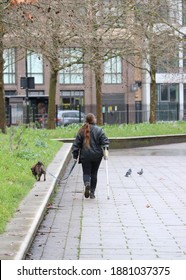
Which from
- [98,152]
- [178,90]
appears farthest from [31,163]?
[178,90]

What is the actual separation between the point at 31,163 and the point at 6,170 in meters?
2.11

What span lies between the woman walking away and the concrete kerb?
705mm

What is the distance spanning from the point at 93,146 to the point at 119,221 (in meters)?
2.62

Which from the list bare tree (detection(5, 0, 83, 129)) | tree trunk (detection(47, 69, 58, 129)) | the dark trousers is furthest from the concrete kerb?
tree trunk (detection(47, 69, 58, 129))

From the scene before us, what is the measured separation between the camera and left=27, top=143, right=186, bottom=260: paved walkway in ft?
26.5

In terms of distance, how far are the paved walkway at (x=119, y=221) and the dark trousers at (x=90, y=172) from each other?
1.13 feet

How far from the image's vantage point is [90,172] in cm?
1273

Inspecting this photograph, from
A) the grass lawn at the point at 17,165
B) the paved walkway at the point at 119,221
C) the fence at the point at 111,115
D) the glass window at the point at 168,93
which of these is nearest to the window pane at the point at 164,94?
the glass window at the point at 168,93

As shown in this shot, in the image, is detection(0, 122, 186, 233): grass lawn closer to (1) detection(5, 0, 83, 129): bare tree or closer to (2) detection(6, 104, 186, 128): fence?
(1) detection(5, 0, 83, 129): bare tree

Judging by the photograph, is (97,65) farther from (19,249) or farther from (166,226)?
(19,249)

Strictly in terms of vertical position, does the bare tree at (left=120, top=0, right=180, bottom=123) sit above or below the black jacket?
above

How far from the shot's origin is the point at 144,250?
8.13 m

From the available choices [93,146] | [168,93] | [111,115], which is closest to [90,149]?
[93,146]

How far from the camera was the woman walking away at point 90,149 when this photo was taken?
41.2ft
